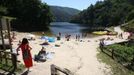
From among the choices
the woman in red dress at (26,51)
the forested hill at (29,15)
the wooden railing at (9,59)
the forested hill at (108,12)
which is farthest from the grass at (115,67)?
the forested hill at (108,12)

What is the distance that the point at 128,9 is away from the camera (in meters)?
126

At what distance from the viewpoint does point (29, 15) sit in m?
96.8

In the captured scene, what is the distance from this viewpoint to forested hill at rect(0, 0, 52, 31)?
91062mm

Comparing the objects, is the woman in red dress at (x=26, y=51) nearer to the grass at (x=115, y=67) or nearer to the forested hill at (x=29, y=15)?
the grass at (x=115, y=67)

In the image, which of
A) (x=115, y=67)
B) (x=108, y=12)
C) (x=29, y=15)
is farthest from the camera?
(x=108, y=12)

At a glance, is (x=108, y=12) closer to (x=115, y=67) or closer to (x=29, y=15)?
(x=29, y=15)

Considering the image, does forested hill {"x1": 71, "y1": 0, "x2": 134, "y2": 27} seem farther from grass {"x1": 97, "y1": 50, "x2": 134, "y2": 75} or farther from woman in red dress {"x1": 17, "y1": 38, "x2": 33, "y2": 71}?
woman in red dress {"x1": 17, "y1": 38, "x2": 33, "y2": 71}

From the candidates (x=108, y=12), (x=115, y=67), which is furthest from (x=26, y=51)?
(x=108, y=12)

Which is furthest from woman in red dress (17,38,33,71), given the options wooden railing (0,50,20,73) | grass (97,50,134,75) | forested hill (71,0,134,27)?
forested hill (71,0,134,27)

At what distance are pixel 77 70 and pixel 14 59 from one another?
22.4ft

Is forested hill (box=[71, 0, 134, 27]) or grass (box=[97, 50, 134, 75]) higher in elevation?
forested hill (box=[71, 0, 134, 27])

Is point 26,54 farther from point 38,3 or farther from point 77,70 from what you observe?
point 38,3

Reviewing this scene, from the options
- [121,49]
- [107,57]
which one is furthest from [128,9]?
[107,57]

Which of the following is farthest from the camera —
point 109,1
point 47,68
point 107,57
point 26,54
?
point 109,1
